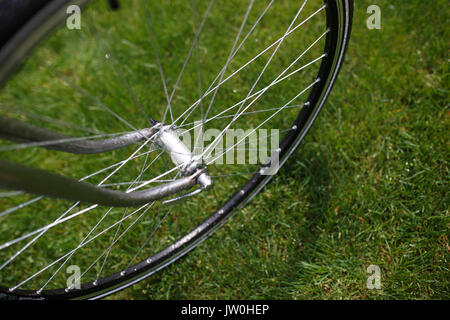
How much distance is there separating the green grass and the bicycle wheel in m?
0.05

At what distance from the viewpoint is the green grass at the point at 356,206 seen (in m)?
1.19

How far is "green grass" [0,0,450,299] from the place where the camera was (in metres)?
1.19

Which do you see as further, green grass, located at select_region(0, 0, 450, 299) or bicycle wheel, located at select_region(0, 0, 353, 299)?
green grass, located at select_region(0, 0, 450, 299)

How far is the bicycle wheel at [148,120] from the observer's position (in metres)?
1.03

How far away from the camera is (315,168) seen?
4.57 feet

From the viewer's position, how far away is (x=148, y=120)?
1.18 metres

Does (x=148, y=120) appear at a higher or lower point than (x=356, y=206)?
higher

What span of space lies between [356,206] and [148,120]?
74 cm

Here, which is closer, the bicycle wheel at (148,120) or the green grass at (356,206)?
the bicycle wheel at (148,120)

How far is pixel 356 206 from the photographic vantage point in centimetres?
128

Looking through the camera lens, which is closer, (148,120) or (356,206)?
(148,120)

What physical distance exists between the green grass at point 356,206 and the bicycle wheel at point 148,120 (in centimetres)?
5
